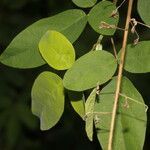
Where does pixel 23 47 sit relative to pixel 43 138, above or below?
above

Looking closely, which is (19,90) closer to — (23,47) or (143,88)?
(143,88)

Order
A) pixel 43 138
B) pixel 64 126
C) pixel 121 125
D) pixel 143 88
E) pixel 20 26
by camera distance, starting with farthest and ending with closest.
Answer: pixel 43 138
pixel 64 126
pixel 20 26
pixel 143 88
pixel 121 125

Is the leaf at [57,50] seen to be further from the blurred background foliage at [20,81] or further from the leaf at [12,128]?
the leaf at [12,128]

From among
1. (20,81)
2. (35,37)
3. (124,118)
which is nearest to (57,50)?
(35,37)

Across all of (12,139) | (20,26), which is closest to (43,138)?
(12,139)

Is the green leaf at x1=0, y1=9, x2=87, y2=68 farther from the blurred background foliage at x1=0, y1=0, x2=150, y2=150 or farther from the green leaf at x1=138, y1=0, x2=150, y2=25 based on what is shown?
the blurred background foliage at x1=0, y1=0, x2=150, y2=150

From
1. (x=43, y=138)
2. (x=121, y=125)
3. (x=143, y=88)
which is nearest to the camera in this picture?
(x=121, y=125)

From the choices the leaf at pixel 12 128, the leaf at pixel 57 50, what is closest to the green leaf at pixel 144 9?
the leaf at pixel 57 50

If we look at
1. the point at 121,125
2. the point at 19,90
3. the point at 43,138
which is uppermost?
the point at 121,125
